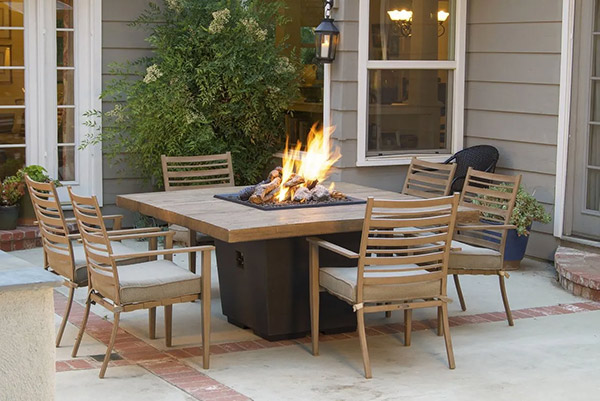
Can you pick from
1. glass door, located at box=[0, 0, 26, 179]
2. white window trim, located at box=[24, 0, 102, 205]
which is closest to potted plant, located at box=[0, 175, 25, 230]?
glass door, located at box=[0, 0, 26, 179]

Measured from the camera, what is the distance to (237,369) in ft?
15.9

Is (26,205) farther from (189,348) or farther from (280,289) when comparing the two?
(280,289)

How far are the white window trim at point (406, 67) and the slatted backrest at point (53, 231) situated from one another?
3.05 metres

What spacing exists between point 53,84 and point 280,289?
3.88m

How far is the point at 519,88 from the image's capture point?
770cm

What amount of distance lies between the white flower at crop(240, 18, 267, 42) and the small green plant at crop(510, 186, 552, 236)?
8.00ft

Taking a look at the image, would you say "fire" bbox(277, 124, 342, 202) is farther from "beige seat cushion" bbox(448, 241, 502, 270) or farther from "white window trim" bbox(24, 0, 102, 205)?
"white window trim" bbox(24, 0, 102, 205)

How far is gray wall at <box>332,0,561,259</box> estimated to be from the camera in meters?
7.43

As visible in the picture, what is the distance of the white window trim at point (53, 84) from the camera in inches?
323

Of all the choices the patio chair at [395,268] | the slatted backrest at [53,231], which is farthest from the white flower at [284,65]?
the patio chair at [395,268]

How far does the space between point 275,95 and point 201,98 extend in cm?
61

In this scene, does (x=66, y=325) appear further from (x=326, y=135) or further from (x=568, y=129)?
(x=568, y=129)

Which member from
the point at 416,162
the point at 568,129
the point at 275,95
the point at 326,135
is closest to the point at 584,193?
the point at 568,129

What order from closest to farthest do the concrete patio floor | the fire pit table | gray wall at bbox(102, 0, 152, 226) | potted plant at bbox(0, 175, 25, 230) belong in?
the concrete patio floor → the fire pit table → potted plant at bbox(0, 175, 25, 230) → gray wall at bbox(102, 0, 152, 226)
